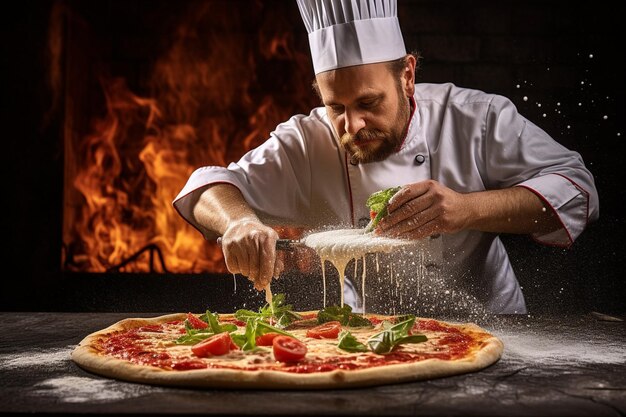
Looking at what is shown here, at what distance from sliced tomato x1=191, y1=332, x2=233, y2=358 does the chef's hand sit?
728mm

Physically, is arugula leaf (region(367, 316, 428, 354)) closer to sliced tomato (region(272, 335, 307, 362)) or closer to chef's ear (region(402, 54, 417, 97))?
sliced tomato (region(272, 335, 307, 362))

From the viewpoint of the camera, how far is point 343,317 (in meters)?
2.83

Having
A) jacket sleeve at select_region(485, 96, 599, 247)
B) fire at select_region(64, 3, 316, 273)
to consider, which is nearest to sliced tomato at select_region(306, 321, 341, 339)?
jacket sleeve at select_region(485, 96, 599, 247)

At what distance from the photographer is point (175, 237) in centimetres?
464

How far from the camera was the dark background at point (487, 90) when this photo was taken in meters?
4.24

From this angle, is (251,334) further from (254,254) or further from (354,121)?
(354,121)

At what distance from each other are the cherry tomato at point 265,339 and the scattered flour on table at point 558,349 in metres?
0.73

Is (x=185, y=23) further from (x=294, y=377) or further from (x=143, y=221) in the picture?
(x=294, y=377)

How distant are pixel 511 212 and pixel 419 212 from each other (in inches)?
20.9

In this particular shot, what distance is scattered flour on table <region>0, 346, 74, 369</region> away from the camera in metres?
2.25

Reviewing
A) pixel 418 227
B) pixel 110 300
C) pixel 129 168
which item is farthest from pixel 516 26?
pixel 110 300

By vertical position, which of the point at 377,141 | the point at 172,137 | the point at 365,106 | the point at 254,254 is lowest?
the point at 254,254

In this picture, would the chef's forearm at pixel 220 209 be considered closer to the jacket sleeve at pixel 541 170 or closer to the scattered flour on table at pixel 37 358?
the scattered flour on table at pixel 37 358

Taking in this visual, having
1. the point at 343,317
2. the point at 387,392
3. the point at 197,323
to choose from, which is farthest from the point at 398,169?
the point at 387,392
